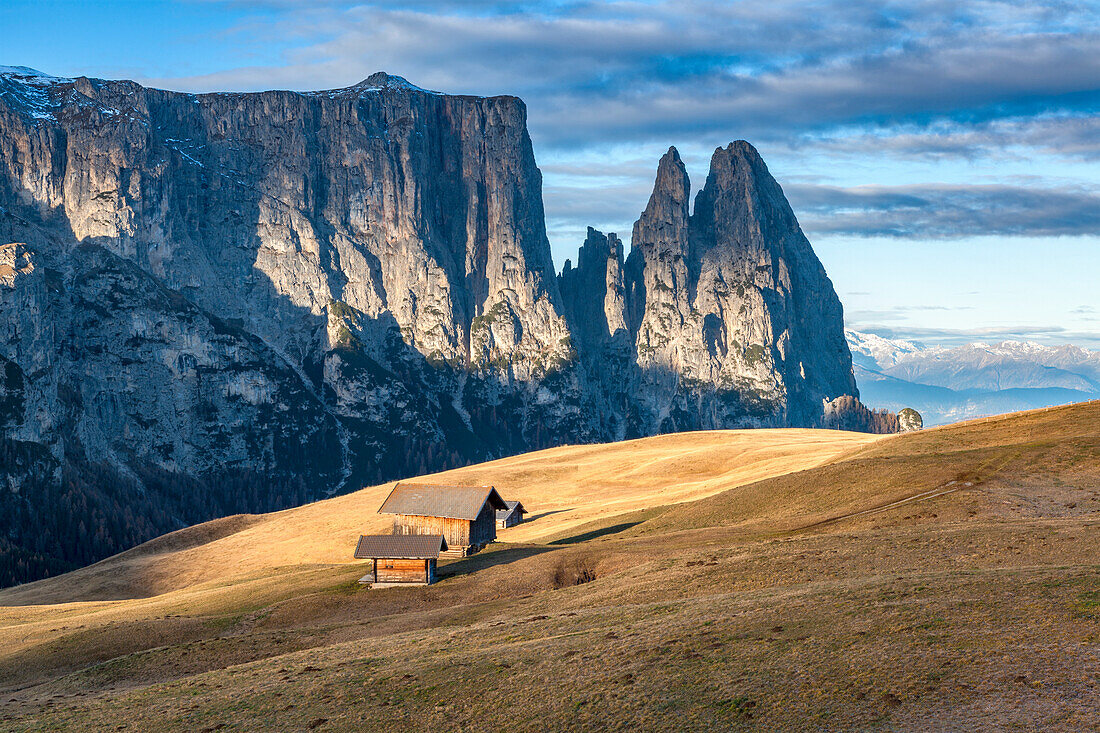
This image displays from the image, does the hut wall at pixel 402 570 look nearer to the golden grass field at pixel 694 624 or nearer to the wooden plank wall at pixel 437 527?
the golden grass field at pixel 694 624

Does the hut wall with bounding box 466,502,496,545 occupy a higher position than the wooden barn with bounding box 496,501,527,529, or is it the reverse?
the hut wall with bounding box 466,502,496,545

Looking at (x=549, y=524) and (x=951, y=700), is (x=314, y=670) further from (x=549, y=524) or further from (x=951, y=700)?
(x=549, y=524)

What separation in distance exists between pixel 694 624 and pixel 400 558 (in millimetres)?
35821

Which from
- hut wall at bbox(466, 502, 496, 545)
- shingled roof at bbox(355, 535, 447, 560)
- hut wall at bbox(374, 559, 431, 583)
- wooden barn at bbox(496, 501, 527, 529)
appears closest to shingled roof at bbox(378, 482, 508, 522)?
hut wall at bbox(466, 502, 496, 545)

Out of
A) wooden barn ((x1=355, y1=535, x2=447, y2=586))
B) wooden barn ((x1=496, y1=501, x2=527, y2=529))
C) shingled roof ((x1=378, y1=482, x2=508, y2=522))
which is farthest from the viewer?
wooden barn ((x1=496, y1=501, x2=527, y2=529))

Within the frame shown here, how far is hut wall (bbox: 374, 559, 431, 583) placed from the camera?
7156 centimetres

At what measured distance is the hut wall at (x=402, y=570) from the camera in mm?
71562

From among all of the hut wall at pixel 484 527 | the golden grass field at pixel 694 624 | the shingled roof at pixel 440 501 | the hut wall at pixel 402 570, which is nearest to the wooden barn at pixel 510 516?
the golden grass field at pixel 694 624

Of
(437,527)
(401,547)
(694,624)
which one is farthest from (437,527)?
(694,624)

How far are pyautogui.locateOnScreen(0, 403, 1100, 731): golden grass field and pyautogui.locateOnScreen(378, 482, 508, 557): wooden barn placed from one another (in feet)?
13.5

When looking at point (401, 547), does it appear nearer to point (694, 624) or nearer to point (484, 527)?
point (484, 527)

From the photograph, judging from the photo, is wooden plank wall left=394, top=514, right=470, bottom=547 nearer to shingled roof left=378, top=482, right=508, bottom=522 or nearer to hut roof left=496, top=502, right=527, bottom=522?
shingled roof left=378, top=482, right=508, bottom=522

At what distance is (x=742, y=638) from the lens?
1436 inches

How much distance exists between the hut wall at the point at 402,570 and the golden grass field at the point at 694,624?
2441 mm
